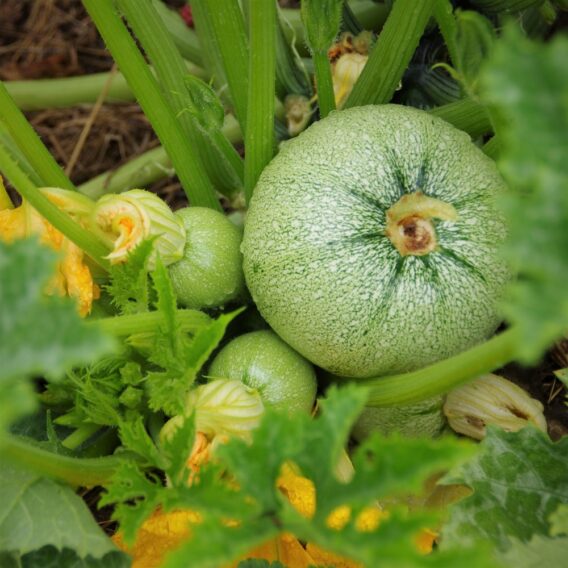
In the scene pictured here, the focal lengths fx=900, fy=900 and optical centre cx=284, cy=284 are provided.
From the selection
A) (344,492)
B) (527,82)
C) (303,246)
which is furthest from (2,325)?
(303,246)

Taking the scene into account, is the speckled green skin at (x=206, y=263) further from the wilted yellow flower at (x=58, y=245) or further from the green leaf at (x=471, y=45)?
the green leaf at (x=471, y=45)

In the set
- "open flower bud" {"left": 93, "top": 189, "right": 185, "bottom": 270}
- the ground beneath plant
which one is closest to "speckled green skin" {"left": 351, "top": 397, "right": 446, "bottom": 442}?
"open flower bud" {"left": 93, "top": 189, "right": 185, "bottom": 270}

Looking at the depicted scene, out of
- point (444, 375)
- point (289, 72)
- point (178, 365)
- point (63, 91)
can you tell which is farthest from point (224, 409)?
point (63, 91)

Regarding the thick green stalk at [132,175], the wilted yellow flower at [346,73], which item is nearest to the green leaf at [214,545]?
the wilted yellow flower at [346,73]

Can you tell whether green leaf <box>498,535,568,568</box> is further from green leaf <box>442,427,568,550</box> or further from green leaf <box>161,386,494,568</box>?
green leaf <box>161,386,494,568</box>

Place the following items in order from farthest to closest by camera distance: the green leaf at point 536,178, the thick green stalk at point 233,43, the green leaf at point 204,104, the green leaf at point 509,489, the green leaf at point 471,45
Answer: the thick green stalk at point 233,43, the green leaf at point 204,104, the green leaf at point 509,489, the green leaf at point 471,45, the green leaf at point 536,178
